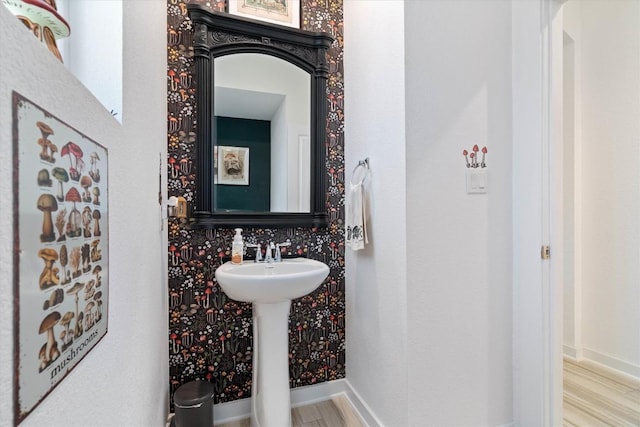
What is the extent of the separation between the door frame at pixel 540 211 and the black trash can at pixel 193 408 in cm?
149

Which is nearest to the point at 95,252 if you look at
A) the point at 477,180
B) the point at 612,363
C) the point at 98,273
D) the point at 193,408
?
the point at 98,273

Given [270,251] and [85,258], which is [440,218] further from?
[85,258]

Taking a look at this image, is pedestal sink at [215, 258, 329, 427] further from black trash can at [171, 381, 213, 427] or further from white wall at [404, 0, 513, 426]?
white wall at [404, 0, 513, 426]

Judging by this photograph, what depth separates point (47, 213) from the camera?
1.37 ft

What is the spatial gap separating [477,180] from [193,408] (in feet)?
5.49

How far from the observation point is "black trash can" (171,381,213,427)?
4.58 feet

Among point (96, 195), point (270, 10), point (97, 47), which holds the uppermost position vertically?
point (270, 10)

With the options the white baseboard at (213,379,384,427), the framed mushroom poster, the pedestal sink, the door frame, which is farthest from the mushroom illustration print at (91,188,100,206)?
the door frame

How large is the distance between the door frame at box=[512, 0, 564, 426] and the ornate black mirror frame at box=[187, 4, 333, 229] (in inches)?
40.5

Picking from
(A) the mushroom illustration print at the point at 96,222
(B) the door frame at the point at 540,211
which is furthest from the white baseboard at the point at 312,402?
(A) the mushroom illustration print at the point at 96,222

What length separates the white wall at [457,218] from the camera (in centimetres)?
134

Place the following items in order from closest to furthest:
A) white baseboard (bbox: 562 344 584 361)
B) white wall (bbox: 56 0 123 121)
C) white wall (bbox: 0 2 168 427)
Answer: white wall (bbox: 0 2 168 427)
white wall (bbox: 56 0 123 121)
white baseboard (bbox: 562 344 584 361)

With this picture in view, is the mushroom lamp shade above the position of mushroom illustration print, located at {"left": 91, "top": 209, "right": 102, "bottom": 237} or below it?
above

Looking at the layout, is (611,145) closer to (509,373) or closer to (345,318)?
(509,373)
